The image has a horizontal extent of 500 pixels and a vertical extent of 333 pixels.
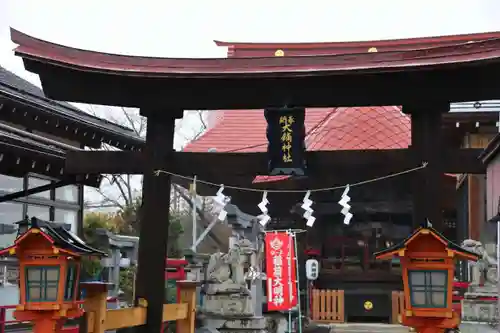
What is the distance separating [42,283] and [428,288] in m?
4.06

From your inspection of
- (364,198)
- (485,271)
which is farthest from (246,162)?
(364,198)

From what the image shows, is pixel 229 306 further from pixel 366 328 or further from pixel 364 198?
pixel 364 198

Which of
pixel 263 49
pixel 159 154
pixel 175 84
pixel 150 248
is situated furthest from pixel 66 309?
pixel 263 49

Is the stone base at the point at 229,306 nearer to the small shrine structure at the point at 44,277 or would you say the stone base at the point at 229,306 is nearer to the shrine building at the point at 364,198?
the shrine building at the point at 364,198

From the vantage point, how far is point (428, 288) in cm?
729

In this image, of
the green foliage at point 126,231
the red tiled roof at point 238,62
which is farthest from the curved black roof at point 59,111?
the red tiled roof at point 238,62

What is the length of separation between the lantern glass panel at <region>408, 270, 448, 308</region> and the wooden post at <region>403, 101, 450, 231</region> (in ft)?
6.14

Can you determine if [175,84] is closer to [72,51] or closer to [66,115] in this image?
[72,51]

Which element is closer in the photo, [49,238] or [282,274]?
[49,238]

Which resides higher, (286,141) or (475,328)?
(286,141)

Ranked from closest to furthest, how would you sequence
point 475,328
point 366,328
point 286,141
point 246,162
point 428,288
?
1. point 428,288
2. point 286,141
3. point 246,162
4. point 475,328
5. point 366,328

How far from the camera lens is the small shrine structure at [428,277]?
724cm

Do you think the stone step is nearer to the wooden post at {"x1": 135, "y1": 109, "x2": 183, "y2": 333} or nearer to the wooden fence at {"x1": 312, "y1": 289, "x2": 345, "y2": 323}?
the wooden fence at {"x1": 312, "y1": 289, "x2": 345, "y2": 323}

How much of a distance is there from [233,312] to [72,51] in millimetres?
7190
